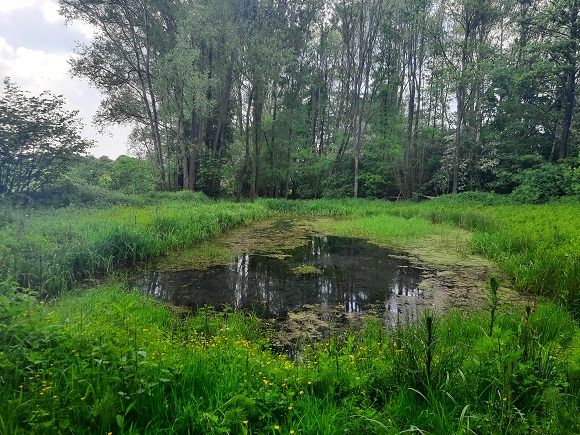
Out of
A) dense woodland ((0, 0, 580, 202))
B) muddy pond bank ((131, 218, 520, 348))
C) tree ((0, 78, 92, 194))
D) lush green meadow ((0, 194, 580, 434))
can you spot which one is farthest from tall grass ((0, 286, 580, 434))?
dense woodland ((0, 0, 580, 202))

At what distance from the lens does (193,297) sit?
18.2 feet

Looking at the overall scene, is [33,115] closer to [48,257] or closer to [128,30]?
[48,257]

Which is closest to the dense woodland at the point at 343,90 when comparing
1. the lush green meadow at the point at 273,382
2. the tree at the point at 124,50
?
the tree at the point at 124,50

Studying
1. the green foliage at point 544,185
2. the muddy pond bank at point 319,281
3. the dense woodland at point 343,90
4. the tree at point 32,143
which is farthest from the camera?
the dense woodland at point 343,90

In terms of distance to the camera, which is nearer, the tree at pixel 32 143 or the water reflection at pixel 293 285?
the water reflection at pixel 293 285

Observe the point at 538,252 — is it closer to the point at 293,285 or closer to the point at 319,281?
the point at 319,281

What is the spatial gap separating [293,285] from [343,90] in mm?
25860

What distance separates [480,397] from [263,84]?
69.5 ft

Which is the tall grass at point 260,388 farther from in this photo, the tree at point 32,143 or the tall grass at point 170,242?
the tree at point 32,143

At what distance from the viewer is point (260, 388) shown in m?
2.34

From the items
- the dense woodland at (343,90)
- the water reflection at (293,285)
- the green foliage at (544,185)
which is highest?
the dense woodland at (343,90)

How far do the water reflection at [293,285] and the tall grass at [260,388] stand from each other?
7.94ft

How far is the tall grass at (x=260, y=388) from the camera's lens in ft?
6.29

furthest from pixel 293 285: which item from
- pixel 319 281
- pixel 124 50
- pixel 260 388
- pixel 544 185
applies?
pixel 124 50
